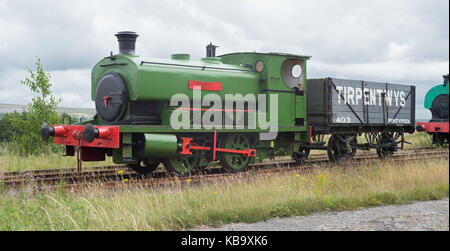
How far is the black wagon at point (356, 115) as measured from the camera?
44.6 feet

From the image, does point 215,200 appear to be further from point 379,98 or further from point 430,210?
point 379,98

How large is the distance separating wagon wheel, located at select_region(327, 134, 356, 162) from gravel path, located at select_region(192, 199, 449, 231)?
24.6 feet

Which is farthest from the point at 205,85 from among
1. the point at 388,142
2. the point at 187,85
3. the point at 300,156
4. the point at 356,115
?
the point at 388,142

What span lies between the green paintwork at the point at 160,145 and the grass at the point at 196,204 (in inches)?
52.8

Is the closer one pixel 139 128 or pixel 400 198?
pixel 400 198

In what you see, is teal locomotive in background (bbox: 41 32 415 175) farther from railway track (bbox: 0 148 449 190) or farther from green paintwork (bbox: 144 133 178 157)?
railway track (bbox: 0 148 449 190)

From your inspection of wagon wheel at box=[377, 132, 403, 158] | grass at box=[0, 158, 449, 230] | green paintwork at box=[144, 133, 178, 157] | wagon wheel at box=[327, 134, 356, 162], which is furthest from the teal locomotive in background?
wagon wheel at box=[377, 132, 403, 158]

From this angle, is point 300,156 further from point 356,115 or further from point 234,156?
point 234,156

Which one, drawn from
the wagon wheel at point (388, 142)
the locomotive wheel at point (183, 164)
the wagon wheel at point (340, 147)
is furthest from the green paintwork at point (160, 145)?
the wagon wheel at point (388, 142)

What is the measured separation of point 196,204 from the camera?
7.08 m

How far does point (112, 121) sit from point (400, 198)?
6.63m

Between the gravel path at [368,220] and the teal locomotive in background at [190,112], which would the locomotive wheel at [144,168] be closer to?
the teal locomotive in background at [190,112]
